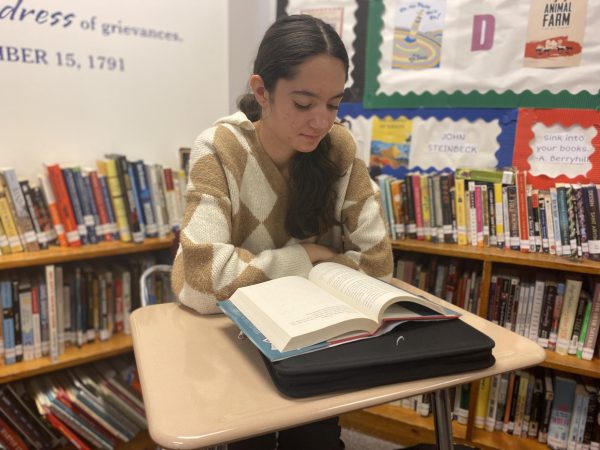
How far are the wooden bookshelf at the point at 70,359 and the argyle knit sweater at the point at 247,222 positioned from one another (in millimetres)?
790

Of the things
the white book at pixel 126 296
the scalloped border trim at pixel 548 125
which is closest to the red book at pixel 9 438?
the white book at pixel 126 296

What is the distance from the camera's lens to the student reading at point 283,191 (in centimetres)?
89

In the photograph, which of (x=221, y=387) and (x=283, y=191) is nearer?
(x=221, y=387)

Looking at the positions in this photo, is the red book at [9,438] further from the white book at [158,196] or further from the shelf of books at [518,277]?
the shelf of books at [518,277]

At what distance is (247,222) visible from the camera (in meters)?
1.07

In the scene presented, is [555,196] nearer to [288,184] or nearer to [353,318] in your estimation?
[288,184]

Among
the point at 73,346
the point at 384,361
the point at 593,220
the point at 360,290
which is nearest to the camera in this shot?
the point at 384,361

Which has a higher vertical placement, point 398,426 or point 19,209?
point 19,209

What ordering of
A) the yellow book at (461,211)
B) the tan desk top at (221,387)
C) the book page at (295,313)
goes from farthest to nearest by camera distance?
the yellow book at (461,211), the book page at (295,313), the tan desk top at (221,387)

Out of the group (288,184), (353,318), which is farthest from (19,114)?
(353,318)

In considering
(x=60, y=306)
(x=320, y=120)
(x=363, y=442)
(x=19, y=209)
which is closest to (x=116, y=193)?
(x=19, y=209)

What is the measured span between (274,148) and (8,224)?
960mm

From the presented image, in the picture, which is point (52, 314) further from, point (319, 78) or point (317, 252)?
point (319, 78)

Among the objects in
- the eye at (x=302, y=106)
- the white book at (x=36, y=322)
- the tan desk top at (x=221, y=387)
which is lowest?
the white book at (x=36, y=322)
